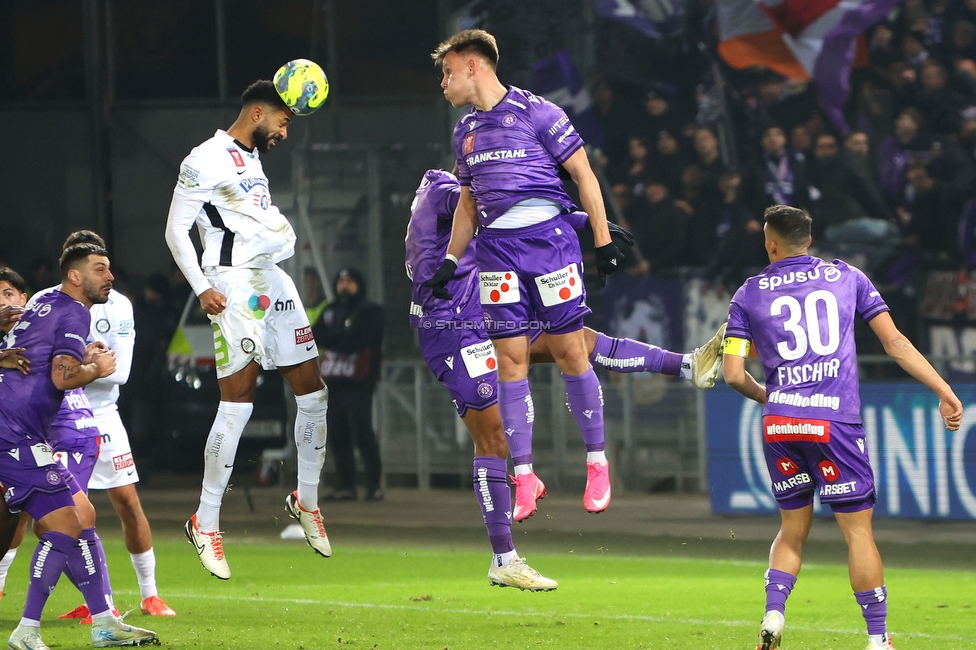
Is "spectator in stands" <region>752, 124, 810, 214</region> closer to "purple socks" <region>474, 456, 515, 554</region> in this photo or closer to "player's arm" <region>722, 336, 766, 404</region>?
"purple socks" <region>474, 456, 515, 554</region>

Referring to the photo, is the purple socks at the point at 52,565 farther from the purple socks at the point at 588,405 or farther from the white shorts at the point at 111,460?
the purple socks at the point at 588,405

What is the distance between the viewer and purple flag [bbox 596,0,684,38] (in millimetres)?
16375

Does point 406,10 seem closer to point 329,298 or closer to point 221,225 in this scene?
point 329,298

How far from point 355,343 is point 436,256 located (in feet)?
26.9

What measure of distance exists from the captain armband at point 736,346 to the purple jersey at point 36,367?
3259 millimetres

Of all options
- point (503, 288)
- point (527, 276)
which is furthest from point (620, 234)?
point (503, 288)

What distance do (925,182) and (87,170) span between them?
10260mm

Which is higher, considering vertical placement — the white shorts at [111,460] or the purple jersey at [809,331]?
the purple jersey at [809,331]

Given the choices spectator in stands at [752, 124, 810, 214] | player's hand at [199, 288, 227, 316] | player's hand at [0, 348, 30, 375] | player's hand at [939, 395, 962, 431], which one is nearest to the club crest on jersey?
player's hand at [199, 288, 227, 316]

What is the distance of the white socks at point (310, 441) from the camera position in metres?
8.18

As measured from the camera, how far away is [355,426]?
16062 millimetres

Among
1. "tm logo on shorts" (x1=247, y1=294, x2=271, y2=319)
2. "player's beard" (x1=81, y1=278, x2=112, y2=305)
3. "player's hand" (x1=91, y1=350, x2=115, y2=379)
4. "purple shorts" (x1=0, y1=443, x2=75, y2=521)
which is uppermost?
"player's beard" (x1=81, y1=278, x2=112, y2=305)

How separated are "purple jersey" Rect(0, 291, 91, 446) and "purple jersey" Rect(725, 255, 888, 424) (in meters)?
3.36

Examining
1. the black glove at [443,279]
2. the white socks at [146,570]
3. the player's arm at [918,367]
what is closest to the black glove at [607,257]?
the black glove at [443,279]
